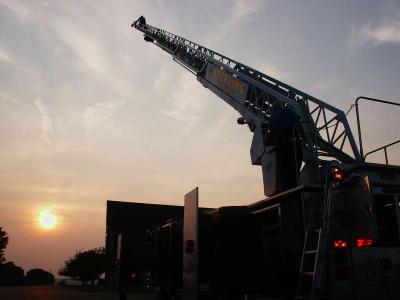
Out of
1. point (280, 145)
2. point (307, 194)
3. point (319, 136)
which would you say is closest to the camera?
point (307, 194)

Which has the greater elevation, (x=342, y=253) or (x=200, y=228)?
(x=200, y=228)

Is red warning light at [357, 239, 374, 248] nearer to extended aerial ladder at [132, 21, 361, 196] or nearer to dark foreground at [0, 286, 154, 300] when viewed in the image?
extended aerial ladder at [132, 21, 361, 196]

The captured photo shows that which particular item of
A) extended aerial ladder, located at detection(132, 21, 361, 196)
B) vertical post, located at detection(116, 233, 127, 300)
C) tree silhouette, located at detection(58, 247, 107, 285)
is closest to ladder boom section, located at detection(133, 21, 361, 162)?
extended aerial ladder, located at detection(132, 21, 361, 196)

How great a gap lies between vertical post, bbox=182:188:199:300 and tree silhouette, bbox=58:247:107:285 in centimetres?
4260

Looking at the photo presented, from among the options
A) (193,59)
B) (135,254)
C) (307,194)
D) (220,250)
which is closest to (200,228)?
(220,250)

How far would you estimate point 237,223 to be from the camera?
6.45m

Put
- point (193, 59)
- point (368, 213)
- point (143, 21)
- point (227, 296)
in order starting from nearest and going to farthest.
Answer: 1. point (368, 213)
2. point (227, 296)
3. point (193, 59)
4. point (143, 21)

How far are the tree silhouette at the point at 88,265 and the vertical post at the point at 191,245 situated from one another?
4260 cm

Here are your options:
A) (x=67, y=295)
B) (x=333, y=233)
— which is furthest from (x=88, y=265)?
(x=333, y=233)

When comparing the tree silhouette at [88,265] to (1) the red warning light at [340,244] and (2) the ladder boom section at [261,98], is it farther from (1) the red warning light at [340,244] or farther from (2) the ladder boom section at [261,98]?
(1) the red warning light at [340,244]

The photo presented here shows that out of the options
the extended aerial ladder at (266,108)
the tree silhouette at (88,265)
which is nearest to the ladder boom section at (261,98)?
the extended aerial ladder at (266,108)

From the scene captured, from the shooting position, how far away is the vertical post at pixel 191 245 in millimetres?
5973

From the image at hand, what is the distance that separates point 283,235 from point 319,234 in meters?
0.90

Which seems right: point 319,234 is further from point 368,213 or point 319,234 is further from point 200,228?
point 200,228
